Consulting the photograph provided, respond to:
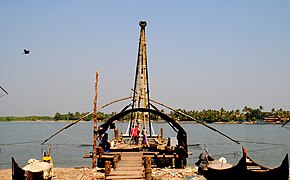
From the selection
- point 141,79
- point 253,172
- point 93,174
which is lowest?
point 93,174

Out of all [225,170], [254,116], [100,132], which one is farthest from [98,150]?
[254,116]

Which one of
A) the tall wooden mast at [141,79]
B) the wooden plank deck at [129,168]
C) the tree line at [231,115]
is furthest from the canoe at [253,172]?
the tree line at [231,115]

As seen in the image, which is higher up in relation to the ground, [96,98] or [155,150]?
[96,98]

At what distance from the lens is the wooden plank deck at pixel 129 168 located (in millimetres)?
11062

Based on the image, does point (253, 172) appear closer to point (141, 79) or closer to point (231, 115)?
point (141, 79)

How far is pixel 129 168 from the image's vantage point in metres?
12.4

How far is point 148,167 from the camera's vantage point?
12516 mm

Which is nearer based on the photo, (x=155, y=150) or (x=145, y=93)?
(x=155, y=150)

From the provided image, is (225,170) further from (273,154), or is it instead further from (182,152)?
(273,154)

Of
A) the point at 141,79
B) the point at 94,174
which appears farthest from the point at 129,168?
the point at 141,79

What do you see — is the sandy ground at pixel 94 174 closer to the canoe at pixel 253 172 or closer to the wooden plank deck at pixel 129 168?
the wooden plank deck at pixel 129 168

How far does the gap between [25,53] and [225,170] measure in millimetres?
9411

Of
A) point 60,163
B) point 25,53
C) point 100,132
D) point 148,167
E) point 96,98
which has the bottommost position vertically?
point 60,163

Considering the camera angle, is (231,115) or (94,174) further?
(231,115)
